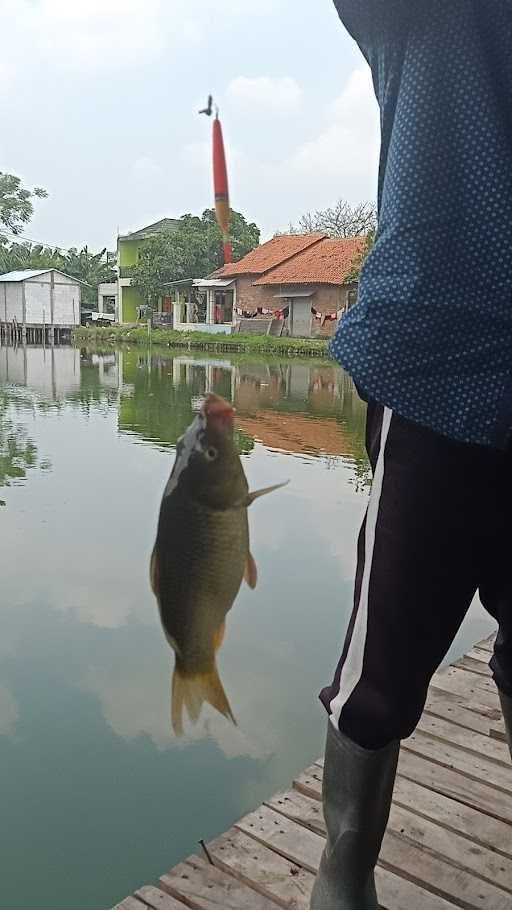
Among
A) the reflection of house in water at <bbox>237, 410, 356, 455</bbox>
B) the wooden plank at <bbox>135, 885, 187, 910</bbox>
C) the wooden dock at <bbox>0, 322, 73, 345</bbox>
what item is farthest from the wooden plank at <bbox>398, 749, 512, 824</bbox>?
the wooden dock at <bbox>0, 322, 73, 345</bbox>

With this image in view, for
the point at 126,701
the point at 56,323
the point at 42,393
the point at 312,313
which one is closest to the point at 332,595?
the point at 126,701

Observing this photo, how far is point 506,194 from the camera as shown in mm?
1116

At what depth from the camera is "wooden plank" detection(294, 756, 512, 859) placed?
1850 mm

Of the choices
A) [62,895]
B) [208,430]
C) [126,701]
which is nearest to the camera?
[208,430]

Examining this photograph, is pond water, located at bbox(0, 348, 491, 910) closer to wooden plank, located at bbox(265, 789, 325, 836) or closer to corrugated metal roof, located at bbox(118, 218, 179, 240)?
wooden plank, located at bbox(265, 789, 325, 836)

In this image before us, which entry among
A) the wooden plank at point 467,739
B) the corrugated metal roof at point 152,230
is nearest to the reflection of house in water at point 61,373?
the corrugated metal roof at point 152,230

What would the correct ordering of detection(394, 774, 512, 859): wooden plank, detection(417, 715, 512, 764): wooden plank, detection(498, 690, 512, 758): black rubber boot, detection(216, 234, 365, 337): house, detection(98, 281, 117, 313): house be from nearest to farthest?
detection(498, 690, 512, 758): black rubber boot → detection(394, 774, 512, 859): wooden plank → detection(417, 715, 512, 764): wooden plank → detection(216, 234, 365, 337): house → detection(98, 281, 117, 313): house

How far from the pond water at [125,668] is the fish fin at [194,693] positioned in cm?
164

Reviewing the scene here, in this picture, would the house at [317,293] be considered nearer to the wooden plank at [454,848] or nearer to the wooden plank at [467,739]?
the wooden plank at [467,739]

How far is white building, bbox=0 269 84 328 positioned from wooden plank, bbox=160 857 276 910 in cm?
3259

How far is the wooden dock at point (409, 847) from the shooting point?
1668 millimetres

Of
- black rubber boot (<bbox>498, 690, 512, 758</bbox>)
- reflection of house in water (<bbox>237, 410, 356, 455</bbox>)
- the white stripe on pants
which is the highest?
the white stripe on pants

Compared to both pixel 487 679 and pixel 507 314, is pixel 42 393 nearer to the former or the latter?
pixel 487 679

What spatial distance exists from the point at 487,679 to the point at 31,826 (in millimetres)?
1552
